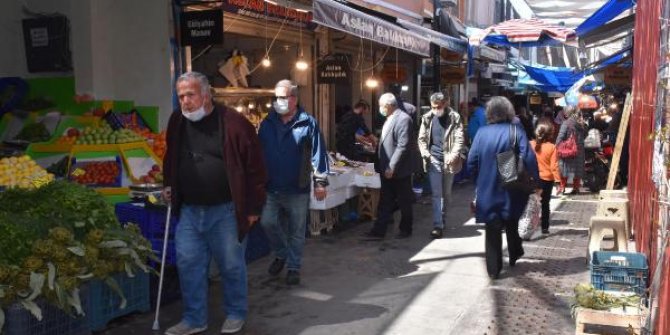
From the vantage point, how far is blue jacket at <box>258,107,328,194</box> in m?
6.00

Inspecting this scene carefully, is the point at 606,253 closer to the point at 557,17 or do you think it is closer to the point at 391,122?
the point at 391,122

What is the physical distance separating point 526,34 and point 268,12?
701cm

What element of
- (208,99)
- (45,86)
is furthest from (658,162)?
(45,86)

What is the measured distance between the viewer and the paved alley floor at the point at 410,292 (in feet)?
16.8

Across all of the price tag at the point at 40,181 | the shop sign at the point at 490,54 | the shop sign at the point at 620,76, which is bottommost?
the price tag at the point at 40,181

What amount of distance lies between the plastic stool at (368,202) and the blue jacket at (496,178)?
3152mm

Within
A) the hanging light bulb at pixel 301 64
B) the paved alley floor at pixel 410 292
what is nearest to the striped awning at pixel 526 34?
the hanging light bulb at pixel 301 64

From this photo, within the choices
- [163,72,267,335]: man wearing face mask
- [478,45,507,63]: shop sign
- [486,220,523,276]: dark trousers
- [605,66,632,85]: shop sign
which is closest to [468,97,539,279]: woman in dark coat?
[486,220,523,276]: dark trousers

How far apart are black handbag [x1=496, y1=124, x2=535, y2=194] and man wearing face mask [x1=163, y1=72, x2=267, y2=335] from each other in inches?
102

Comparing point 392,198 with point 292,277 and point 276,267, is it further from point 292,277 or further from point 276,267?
point 292,277

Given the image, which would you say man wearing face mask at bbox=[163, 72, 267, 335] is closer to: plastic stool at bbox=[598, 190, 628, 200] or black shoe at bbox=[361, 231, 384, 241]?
black shoe at bbox=[361, 231, 384, 241]

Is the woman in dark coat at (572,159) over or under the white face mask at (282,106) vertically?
under

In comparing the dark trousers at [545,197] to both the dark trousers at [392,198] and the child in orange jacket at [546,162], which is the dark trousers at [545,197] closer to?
the child in orange jacket at [546,162]

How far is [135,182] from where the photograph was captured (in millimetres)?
6426
